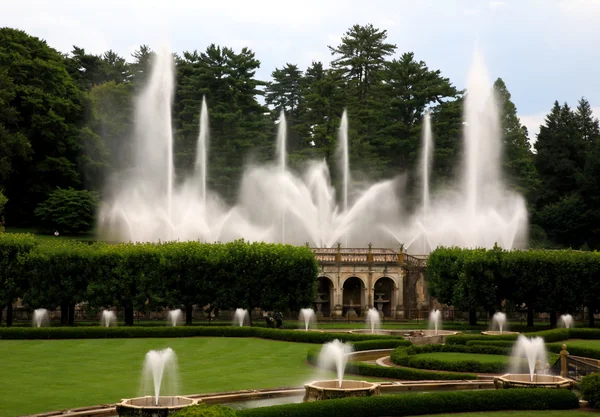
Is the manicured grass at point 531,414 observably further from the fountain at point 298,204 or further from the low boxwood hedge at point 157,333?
the fountain at point 298,204

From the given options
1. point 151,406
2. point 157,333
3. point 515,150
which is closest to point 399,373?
point 151,406

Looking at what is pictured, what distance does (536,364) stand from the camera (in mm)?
31750

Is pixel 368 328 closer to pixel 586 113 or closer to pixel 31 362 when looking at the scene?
pixel 31 362

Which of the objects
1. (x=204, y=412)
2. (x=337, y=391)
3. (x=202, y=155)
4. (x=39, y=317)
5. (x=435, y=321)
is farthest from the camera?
(x=202, y=155)

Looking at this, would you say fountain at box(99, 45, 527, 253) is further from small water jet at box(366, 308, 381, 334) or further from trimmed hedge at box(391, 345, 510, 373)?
trimmed hedge at box(391, 345, 510, 373)

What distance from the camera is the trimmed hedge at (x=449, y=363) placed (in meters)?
34.8

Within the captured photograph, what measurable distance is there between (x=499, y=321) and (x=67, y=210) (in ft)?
152

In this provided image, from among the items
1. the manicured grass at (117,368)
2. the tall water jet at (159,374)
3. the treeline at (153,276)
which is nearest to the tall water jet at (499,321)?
the treeline at (153,276)

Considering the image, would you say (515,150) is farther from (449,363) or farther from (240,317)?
(449,363)

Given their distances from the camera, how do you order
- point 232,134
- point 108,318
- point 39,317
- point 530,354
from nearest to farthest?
point 530,354 < point 39,317 < point 108,318 < point 232,134

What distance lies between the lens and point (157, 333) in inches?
2014

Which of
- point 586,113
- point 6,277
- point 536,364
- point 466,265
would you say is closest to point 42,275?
point 6,277

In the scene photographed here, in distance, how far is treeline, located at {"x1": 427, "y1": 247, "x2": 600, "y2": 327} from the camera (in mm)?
58844

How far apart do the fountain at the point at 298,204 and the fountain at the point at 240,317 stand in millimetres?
15090
